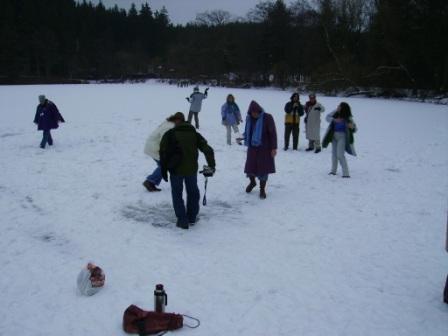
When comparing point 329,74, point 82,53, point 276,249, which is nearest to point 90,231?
point 276,249

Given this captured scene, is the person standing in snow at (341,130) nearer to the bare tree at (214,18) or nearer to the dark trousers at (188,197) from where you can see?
the dark trousers at (188,197)

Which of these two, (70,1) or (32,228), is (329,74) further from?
(70,1)

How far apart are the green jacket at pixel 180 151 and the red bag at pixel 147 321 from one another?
8.78ft

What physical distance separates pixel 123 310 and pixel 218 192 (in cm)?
464

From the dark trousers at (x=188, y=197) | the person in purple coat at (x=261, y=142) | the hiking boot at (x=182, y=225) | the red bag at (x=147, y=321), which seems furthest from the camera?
the person in purple coat at (x=261, y=142)

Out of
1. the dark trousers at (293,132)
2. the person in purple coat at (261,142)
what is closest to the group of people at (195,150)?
the person in purple coat at (261,142)

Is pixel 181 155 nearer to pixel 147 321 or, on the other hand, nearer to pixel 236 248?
pixel 236 248

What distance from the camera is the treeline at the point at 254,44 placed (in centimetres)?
3644

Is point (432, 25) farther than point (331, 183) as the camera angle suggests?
Yes

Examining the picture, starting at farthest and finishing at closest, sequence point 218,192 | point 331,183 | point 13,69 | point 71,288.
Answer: point 13,69 → point 331,183 → point 218,192 → point 71,288

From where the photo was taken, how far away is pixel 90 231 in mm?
6840

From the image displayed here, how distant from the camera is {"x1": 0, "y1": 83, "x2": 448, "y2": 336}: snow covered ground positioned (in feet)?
14.9

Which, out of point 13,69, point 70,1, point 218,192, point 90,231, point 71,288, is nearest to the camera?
point 71,288

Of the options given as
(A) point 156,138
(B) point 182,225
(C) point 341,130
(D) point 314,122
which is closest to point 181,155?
(B) point 182,225
